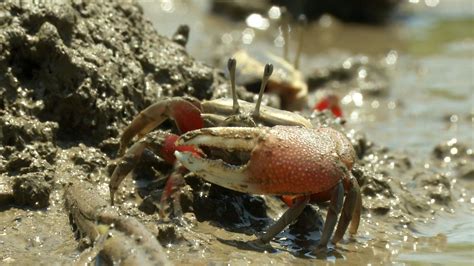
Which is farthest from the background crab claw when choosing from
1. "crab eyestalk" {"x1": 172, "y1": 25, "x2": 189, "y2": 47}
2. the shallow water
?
"crab eyestalk" {"x1": 172, "y1": 25, "x2": 189, "y2": 47}

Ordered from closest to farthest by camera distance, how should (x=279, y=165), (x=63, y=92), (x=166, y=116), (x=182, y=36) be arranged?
(x=279, y=165) < (x=166, y=116) < (x=63, y=92) < (x=182, y=36)

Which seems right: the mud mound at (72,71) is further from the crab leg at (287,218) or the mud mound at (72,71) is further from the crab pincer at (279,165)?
the crab leg at (287,218)

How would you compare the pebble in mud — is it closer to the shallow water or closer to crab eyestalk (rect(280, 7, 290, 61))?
the shallow water

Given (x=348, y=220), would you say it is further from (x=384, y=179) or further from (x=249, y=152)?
(x=384, y=179)

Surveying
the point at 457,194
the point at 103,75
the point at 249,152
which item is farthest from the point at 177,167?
the point at 457,194

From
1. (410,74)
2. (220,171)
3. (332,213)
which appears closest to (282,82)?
(410,74)

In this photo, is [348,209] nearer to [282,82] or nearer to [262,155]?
[262,155]
